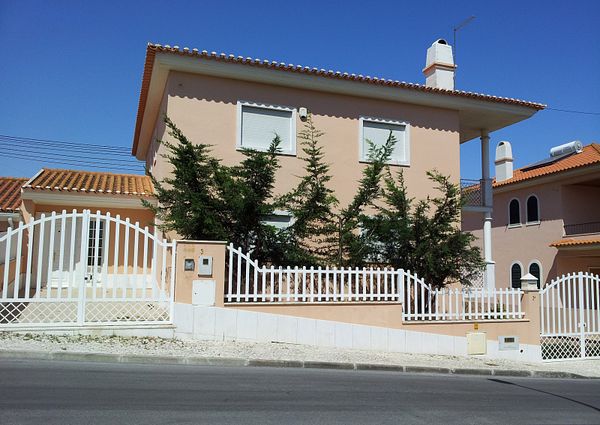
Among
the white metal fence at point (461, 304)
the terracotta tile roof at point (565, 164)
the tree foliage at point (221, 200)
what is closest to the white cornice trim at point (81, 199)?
the tree foliage at point (221, 200)

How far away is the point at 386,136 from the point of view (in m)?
15.7

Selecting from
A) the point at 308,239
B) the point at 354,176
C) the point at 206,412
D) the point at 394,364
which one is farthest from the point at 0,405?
the point at 354,176

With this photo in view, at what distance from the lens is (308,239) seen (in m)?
12.7

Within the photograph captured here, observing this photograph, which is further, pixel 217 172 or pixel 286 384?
pixel 217 172

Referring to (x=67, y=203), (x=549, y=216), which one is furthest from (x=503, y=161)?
(x=67, y=203)

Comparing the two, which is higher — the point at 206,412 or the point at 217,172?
the point at 217,172

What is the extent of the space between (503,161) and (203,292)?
21010 mm

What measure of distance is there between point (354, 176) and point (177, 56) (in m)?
5.84

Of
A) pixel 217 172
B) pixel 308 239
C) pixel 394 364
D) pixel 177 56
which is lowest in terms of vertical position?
pixel 394 364

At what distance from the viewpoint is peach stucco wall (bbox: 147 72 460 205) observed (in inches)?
533

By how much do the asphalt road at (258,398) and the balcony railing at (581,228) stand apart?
14966mm

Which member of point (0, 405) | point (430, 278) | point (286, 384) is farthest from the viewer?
point (430, 278)

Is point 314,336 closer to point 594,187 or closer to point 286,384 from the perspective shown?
point 286,384

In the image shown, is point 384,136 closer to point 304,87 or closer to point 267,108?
point 304,87
